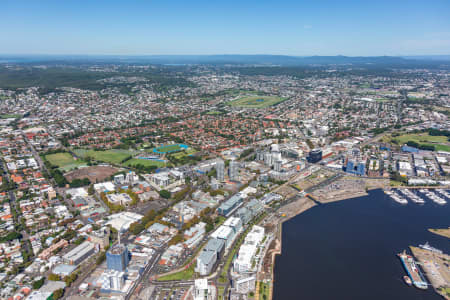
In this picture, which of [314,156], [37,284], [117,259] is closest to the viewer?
[37,284]

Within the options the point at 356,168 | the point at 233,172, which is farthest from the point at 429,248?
the point at 233,172

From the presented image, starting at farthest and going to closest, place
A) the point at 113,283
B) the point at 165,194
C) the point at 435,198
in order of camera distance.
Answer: the point at 435,198 → the point at 165,194 → the point at 113,283

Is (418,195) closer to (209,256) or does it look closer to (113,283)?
(209,256)

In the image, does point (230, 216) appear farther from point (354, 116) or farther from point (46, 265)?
point (354, 116)

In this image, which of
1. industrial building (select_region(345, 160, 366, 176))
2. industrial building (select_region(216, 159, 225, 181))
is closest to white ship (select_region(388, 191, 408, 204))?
industrial building (select_region(345, 160, 366, 176))

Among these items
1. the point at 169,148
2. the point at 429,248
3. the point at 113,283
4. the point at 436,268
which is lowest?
the point at 436,268

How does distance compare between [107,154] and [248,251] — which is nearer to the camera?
[248,251]

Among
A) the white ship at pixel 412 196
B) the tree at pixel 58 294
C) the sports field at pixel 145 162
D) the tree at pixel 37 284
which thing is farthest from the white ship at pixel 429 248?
the sports field at pixel 145 162
